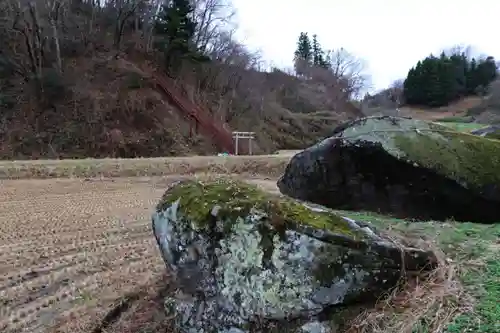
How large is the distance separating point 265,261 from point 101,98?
22.3 meters

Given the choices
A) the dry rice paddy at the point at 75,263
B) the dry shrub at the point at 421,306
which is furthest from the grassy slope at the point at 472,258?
the dry rice paddy at the point at 75,263

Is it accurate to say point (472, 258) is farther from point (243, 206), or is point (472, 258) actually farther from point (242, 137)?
point (242, 137)

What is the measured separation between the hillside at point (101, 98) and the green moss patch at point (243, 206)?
62.6 ft

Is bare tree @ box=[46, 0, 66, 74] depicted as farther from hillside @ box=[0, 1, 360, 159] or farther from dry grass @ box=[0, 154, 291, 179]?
dry grass @ box=[0, 154, 291, 179]

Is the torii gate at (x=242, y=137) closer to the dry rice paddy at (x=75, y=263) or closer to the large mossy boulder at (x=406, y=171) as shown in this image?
the dry rice paddy at (x=75, y=263)

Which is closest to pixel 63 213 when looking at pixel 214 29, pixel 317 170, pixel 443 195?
pixel 317 170

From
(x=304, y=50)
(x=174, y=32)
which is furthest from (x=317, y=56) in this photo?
(x=174, y=32)

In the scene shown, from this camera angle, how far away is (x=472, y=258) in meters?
2.31

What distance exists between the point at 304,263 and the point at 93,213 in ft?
21.8

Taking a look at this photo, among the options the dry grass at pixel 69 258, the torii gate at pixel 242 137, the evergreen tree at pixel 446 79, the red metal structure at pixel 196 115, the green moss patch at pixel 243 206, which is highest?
the evergreen tree at pixel 446 79

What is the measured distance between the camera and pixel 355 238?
2.15 meters

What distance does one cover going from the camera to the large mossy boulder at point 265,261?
2.12m

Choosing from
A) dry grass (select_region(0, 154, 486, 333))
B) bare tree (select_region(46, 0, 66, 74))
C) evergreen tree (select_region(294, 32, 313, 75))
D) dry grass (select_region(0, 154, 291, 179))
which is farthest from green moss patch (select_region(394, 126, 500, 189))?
evergreen tree (select_region(294, 32, 313, 75))

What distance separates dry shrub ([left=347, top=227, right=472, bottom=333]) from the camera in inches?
73.4
